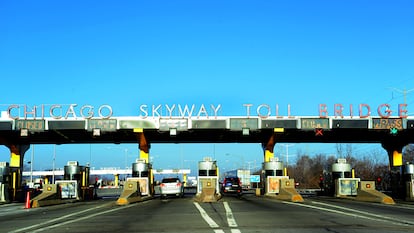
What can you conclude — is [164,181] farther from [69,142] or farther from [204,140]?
[69,142]

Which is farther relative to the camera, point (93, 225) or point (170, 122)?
point (170, 122)

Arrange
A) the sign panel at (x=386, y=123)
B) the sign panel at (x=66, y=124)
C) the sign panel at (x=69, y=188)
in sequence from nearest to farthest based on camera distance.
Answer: the sign panel at (x=69, y=188), the sign panel at (x=386, y=123), the sign panel at (x=66, y=124)

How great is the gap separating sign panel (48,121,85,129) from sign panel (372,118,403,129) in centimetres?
2261

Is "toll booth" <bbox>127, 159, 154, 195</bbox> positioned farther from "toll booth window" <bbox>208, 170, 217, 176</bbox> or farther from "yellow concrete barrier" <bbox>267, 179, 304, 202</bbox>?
"yellow concrete barrier" <bbox>267, 179, 304, 202</bbox>

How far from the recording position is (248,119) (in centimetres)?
3816

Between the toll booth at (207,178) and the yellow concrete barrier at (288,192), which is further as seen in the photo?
the toll booth at (207,178)

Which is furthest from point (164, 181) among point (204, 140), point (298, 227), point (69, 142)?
point (298, 227)

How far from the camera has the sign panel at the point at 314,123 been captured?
125ft

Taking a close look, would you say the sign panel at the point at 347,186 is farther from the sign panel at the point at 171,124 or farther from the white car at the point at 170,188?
the sign panel at the point at 171,124

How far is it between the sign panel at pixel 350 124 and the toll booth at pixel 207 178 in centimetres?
1006

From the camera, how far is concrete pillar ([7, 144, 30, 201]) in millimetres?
39062

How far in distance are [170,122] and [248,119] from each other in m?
6.11

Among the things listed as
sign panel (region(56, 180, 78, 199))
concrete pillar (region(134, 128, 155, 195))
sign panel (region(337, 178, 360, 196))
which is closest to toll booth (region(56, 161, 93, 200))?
sign panel (region(56, 180, 78, 199))

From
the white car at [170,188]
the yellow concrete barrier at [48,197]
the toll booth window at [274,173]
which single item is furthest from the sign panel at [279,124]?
the yellow concrete barrier at [48,197]
